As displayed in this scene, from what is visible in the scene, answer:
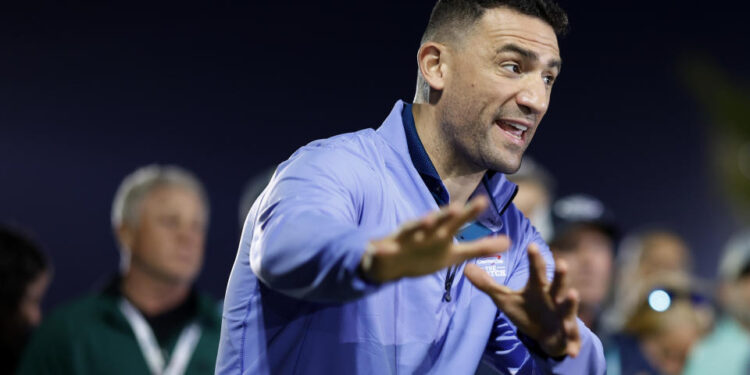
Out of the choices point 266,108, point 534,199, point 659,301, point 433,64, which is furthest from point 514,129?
point 266,108

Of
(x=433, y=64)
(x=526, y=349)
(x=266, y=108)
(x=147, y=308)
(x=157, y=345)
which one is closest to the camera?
(x=526, y=349)

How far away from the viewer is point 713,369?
265cm

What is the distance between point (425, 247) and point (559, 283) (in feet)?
1.23

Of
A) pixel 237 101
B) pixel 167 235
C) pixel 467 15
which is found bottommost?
pixel 237 101

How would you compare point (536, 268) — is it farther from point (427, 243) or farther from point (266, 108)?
point (266, 108)

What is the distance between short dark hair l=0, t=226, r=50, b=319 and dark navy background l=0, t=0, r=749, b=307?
209 cm

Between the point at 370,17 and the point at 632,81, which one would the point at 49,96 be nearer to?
the point at 370,17

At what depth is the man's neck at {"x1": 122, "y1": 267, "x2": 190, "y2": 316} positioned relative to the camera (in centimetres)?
324

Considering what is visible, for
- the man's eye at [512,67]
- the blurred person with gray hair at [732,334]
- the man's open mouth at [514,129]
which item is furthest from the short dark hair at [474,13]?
the blurred person with gray hair at [732,334]

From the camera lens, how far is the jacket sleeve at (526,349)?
158 centimetres

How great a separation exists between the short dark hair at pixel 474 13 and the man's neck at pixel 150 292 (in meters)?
1.76

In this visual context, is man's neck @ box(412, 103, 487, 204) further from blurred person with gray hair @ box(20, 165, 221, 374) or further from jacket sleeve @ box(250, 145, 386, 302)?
blurred person with gray hair @ box(20, 165, 221, 374)

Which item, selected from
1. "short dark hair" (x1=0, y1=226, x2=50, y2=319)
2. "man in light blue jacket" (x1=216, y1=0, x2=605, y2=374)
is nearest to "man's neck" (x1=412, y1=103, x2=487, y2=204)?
"man in light blue jacket" (x1=216, y1=0, x2=605, y2=374)

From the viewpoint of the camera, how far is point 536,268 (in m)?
1.40
